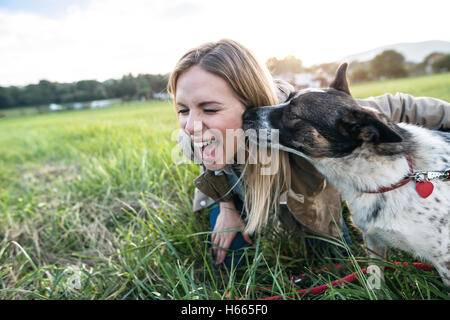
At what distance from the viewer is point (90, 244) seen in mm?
2619

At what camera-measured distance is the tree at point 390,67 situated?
3638cm

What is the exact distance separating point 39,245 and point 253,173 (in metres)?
2.23

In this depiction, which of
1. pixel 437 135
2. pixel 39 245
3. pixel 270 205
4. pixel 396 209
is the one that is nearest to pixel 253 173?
pixel 270 205

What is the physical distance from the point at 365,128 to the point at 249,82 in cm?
80

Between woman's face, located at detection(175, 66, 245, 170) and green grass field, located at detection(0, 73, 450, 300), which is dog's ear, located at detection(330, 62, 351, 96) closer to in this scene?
woman's face, located at detection(175, 66, 245, 170)

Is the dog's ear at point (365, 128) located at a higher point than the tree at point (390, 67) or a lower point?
lower

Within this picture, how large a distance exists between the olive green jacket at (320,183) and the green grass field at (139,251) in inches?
6.0

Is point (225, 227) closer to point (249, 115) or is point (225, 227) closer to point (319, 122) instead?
point (249, 115)

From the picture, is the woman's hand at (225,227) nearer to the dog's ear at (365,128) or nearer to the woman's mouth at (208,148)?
the woman's mouth at (208,148)

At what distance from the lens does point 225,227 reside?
228 cm

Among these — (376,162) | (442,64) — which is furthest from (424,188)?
(442,64)

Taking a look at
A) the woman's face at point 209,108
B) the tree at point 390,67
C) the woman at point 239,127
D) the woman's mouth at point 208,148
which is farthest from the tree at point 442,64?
the woman's mouth at point 208,148

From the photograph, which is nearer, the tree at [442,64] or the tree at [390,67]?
the tree at [442,64]

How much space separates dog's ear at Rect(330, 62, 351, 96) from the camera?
6.11 ft
